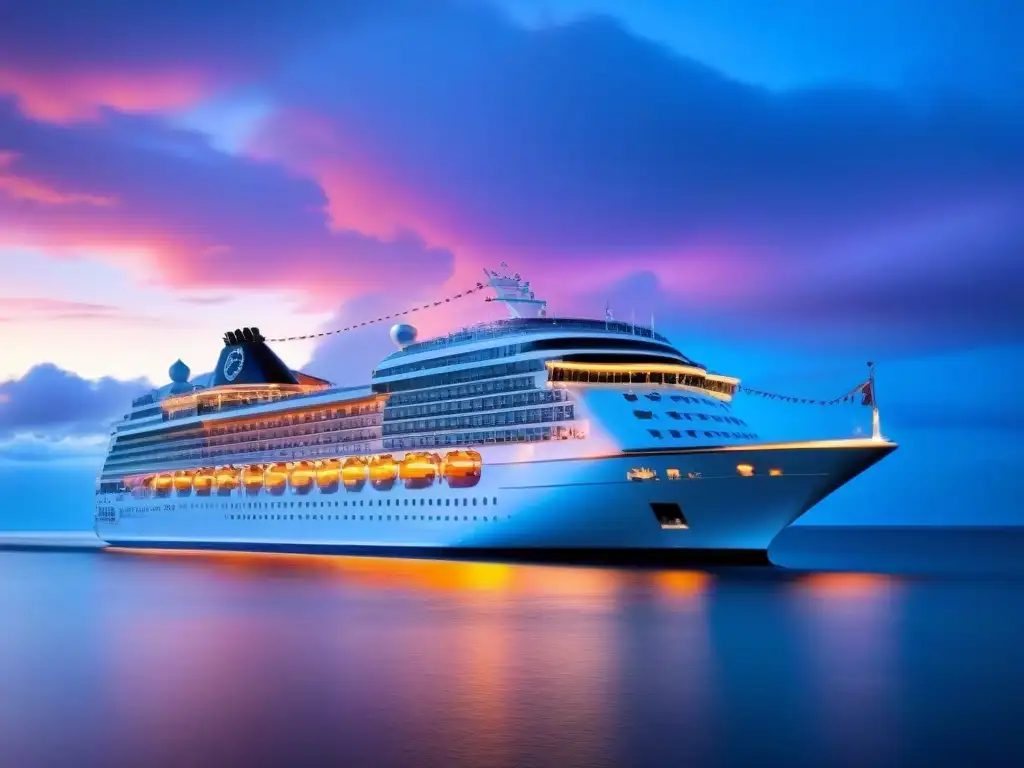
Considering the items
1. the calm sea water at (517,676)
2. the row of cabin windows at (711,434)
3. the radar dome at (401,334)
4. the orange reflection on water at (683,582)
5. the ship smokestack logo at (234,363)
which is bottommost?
the calm sea water at (517,676)

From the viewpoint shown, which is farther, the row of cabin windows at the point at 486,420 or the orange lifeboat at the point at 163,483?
the orange lifeboat at the point at 163,483

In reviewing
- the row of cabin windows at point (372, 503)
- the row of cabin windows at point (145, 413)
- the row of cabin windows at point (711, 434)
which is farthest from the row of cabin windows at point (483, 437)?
the row of cabin windows at point (145, 413)

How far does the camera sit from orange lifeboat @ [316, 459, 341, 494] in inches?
2601

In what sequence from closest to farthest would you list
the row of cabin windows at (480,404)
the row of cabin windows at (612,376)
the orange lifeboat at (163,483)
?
1. the row of cabin windows at (612,376)
2. the row of cabin windows at (480,404)
3. the orange lifeboat at (163,483)

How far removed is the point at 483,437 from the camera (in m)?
54.6

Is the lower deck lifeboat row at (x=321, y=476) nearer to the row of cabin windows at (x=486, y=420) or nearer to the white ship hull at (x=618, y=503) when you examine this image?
the white ship hull at (x=618, y=503)

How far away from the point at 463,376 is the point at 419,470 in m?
5.30

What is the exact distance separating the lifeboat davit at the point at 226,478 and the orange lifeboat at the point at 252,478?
1369 millimetres

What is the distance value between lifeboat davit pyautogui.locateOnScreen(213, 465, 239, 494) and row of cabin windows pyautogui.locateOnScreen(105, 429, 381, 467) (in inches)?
43.3

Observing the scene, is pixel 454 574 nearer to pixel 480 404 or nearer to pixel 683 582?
pixel 480 404

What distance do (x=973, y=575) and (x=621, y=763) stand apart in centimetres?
5347

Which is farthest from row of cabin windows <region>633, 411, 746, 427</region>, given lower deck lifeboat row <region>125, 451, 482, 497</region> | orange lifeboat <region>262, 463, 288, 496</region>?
orange lifeboat <region>262, 463, 288, 496</region>

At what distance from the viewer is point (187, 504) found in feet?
274

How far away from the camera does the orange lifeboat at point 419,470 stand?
189 feet
